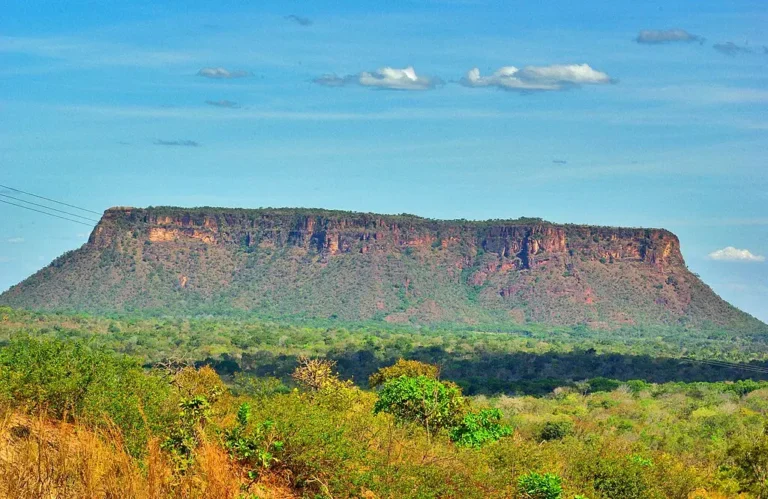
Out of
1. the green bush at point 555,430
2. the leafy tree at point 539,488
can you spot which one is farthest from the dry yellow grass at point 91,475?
the green bush at point 555,430

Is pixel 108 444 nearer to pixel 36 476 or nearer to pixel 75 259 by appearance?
pixel 36 476

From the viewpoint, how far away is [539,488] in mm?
19766

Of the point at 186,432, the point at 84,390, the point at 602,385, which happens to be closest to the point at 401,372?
the point at 84,390

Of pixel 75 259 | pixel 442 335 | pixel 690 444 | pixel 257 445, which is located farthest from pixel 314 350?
pixel 257 445

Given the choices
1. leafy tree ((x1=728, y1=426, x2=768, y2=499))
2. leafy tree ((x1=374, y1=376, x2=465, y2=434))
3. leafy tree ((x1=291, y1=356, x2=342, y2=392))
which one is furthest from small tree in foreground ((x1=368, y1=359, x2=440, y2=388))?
leafy tree ((x1=728, y1=426, x2=768, y2=499))

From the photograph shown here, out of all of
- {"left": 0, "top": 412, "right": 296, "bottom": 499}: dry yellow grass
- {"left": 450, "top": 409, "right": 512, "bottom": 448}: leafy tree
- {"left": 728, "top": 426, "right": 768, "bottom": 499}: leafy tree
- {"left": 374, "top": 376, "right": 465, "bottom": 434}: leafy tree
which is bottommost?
{"left": 728, "top": 426, "right": 768, "bottom": 499}: leafy tree

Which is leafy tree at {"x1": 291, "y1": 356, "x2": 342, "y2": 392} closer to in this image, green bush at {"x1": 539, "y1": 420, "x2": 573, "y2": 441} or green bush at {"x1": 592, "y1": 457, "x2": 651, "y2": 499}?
green bush at {"x1": 539, "y1": 420, "x2": 573, "y2": 441}

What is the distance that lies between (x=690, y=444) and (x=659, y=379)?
56.0m

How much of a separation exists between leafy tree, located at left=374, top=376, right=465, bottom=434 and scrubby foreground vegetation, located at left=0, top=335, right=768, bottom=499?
0.05m

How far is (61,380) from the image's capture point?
1766 cm

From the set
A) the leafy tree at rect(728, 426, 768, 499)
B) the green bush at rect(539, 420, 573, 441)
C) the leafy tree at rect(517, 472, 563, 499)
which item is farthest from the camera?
the green bush at rect(539, 420, 573, 441)

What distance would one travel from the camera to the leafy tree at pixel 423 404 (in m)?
32.5

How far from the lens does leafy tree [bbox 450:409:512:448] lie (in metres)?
30.0

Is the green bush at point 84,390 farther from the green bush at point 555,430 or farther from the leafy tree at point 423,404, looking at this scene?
the green bush at point 555,430
